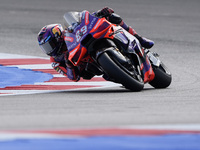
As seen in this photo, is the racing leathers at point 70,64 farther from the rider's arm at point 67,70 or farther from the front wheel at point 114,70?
the front wheel at point 114,70

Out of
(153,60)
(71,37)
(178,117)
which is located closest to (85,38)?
(71,37)

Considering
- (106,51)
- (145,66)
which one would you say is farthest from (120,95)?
(145,66)

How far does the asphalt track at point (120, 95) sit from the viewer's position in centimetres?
541

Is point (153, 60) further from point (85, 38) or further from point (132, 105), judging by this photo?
point (132, 105)

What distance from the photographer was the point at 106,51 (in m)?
7.32

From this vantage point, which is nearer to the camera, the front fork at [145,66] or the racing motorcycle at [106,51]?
the racing motorcycle at [106,51]

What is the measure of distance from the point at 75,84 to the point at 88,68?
1.01 metres

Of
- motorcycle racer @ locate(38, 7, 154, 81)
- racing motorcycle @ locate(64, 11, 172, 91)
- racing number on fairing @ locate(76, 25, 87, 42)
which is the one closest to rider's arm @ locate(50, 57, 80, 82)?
motorcycle racer @ locate(38, 7, 154, 81)

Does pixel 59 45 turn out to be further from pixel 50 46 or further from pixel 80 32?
pixel 80 32

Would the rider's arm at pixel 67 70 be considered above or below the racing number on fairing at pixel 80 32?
below

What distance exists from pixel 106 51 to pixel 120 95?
565mm

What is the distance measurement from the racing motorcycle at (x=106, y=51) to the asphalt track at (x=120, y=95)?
244mm

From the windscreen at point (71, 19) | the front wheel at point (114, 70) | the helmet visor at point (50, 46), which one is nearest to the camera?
the front wheel at point (114, 70)

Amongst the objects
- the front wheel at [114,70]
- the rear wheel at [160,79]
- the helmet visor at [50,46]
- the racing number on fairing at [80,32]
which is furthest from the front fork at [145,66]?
the helmet visor at [50,46]
